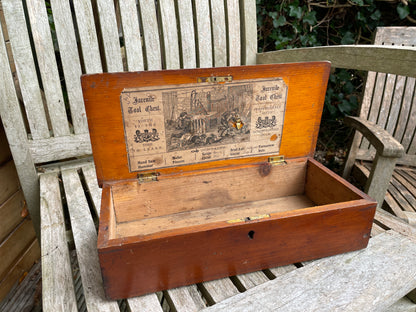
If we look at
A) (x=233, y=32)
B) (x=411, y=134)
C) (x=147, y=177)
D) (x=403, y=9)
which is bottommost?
(x=411, y=134)

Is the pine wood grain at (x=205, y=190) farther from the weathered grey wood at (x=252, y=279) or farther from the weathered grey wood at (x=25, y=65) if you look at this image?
the weathered grey wood at (x=25, y=65)

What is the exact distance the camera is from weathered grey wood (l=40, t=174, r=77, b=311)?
0.76m

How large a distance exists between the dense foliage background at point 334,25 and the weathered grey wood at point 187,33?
1190 millimetres

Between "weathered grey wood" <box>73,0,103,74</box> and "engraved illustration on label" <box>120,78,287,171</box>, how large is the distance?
2.04 feet

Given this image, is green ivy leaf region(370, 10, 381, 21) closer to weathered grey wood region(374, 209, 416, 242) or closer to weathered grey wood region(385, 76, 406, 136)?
weathered grey wood region(385, 76, 406, 136)

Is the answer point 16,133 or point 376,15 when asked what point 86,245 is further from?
point 376,15

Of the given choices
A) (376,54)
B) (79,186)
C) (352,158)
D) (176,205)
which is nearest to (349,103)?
(352,158)

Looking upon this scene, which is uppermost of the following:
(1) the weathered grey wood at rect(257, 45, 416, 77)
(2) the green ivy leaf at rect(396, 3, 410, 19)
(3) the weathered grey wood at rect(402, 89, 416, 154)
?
(2) the green ivy leaf at rect(396, 3, 410, 19)

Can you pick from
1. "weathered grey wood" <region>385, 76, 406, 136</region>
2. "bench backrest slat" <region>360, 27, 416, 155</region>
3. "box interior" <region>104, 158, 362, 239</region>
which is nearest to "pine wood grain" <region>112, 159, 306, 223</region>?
"box interior" <region>104, 158, 362, 239</region>

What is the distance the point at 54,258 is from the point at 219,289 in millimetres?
519

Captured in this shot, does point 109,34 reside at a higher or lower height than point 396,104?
higher

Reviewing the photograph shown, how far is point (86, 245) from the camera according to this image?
0.94 meters

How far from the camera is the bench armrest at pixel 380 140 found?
50.1 inches

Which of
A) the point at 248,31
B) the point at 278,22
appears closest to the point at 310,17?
the point at 278,22
